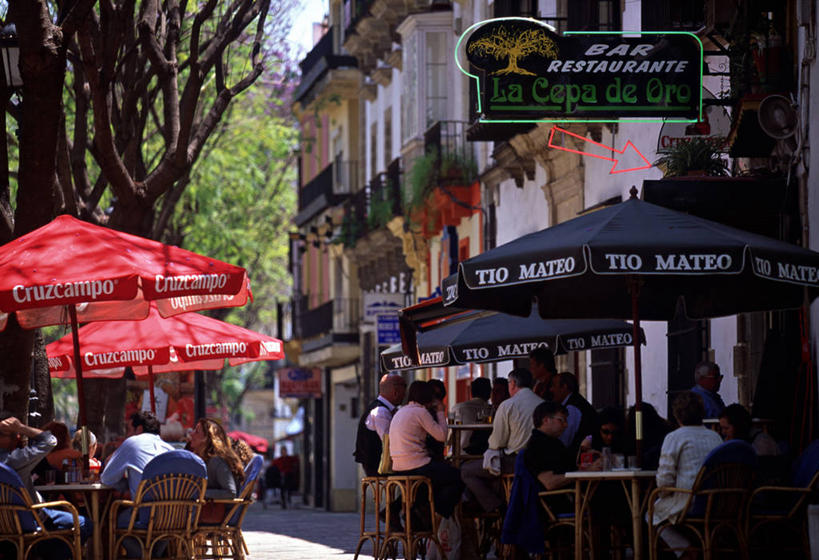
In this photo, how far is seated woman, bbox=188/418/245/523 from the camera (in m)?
14.2

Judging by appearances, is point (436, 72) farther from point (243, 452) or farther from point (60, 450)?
point (60, 450)

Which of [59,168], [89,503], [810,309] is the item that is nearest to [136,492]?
[89,503]

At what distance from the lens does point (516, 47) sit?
15172 millimetres

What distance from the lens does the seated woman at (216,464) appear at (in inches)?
Result: 560

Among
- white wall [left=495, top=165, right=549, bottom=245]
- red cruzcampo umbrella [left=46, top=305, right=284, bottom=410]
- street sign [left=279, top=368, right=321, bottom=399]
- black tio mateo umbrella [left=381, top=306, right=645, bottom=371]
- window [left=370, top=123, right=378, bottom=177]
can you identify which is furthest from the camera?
street sign [left=279, top=368, right=321, bottom=399]

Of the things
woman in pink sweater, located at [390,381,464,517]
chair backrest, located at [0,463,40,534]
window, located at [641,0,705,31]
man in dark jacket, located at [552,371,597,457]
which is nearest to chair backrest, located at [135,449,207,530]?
chair backrest, located at [0,463,40,534]

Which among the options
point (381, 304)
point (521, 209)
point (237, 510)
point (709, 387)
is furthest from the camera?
point (381, 304)

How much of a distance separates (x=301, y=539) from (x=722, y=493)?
13403 millimetres

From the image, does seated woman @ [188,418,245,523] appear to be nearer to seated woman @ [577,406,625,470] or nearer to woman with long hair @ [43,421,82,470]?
woman with long hair @ [43,421,82,470]

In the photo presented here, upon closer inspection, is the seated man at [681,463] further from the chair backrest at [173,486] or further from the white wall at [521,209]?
the white wall at [521,209]

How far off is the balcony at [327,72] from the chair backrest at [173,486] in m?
30.8

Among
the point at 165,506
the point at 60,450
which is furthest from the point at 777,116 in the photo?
the point at 60,450

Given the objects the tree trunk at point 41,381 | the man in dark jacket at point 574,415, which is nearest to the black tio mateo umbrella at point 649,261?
the man in dark jacket at point 574,415

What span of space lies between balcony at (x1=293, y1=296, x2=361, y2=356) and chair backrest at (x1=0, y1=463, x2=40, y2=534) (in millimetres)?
30138
